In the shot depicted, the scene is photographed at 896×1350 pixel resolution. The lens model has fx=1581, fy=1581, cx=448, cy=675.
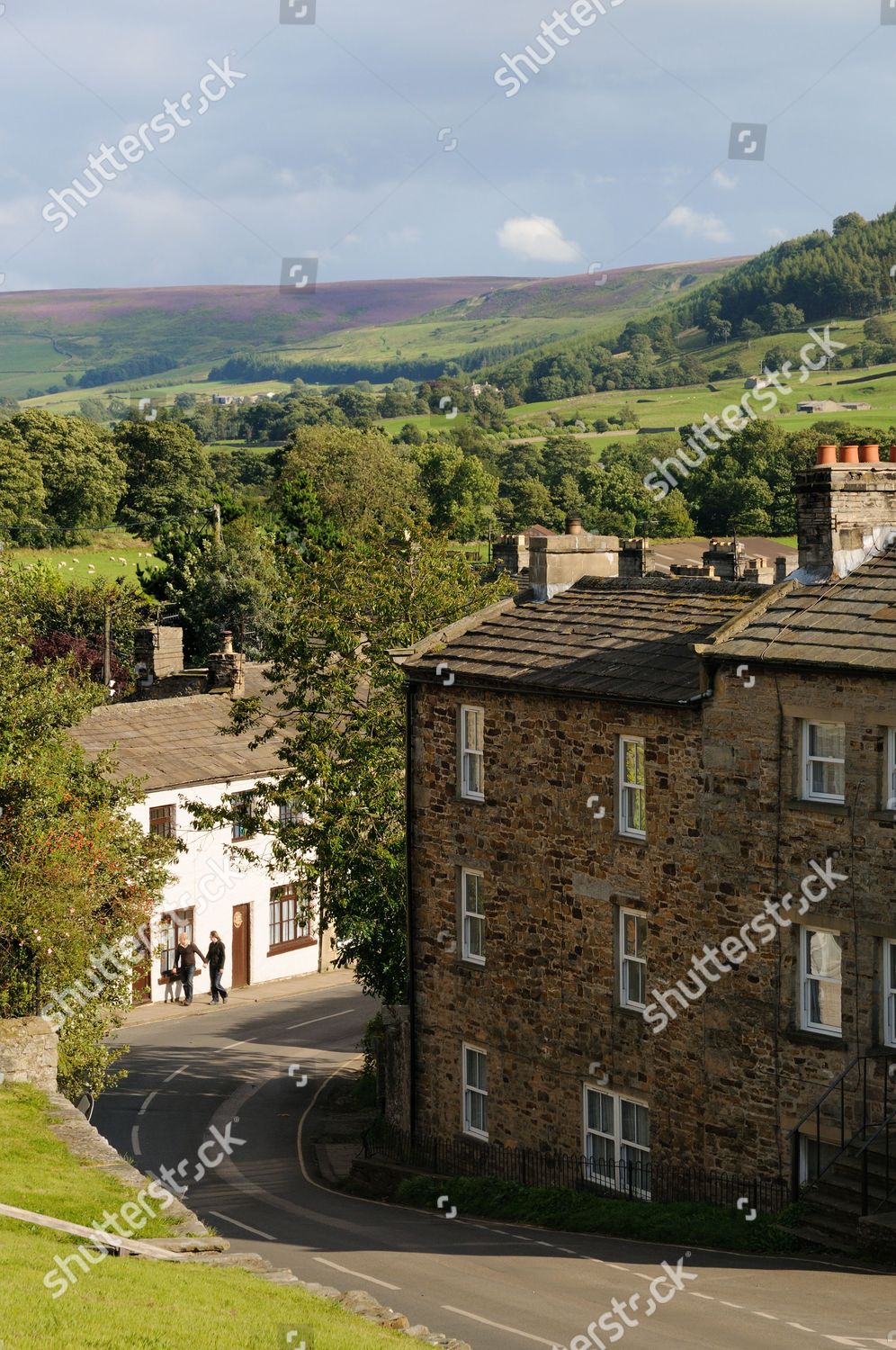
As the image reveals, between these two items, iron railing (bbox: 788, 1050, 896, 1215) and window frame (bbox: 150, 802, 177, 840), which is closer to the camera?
iron railing (bbox: 788, 1050, 896, 1215)

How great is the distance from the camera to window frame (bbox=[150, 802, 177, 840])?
46.1m

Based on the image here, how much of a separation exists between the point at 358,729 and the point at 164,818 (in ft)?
42.1

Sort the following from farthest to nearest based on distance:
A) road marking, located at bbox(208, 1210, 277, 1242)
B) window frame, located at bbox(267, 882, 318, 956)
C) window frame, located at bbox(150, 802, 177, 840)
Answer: window frame, located at bbox(267, 882, 318, 956)
window frame, located at bbox(150, 802, 177, 840)
road marking, located at bbox(208, 1210, 277, 1242)

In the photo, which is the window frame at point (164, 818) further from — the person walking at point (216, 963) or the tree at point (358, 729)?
the tree at point (358, 729)

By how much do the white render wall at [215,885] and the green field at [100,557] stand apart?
57.1m

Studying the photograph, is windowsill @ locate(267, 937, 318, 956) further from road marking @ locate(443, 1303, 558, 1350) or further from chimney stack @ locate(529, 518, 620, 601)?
road marking @ locate(443, 1303, 558, 1350)

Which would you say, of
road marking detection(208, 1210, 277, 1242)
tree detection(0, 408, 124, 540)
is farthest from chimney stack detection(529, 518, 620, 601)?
tree detection(0, 408, 124, 540)

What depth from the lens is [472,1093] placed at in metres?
30.0

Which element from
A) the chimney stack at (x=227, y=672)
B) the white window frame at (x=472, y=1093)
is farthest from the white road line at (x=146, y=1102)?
the chimney stack at (x=227, y=672)

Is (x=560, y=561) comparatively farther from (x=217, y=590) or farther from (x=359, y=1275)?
(x=217, y=590)

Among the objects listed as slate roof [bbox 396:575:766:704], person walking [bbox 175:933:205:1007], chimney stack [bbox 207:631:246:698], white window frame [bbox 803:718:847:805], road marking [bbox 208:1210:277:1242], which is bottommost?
person walking [bbox 175:933:205:1007]

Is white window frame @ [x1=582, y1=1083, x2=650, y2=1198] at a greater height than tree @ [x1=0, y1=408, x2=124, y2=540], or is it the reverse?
tree @ [x1=0, y1=408, x2=124, y2=540]

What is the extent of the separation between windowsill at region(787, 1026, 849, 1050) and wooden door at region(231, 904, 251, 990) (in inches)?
1069

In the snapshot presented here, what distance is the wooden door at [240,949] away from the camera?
4866cm
